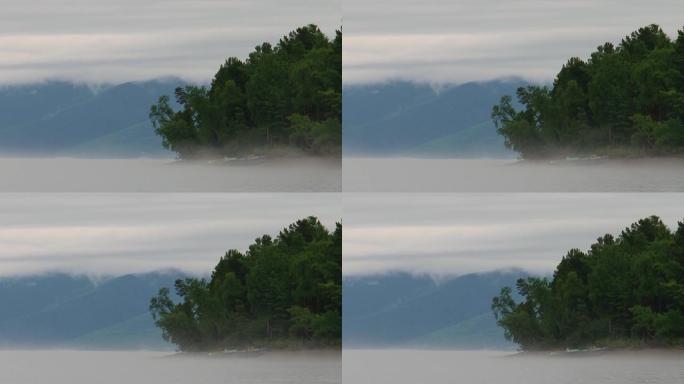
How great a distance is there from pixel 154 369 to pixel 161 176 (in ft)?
4.93

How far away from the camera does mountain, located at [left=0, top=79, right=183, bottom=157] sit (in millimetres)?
10789

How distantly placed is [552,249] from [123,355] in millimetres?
3450

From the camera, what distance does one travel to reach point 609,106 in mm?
11008

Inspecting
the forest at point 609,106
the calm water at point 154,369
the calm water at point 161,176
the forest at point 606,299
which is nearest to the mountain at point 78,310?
the calm water at point 154,369

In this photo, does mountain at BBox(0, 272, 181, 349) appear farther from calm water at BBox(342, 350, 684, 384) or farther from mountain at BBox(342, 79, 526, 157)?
mountain at BBox(342, 79, 526, 157)

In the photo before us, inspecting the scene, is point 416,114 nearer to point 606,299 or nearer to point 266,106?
point 266,106

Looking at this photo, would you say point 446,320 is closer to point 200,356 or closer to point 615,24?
point 200,356

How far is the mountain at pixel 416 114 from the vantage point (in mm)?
10852

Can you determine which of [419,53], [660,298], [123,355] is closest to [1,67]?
[123,355]

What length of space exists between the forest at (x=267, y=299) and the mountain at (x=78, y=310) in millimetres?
154

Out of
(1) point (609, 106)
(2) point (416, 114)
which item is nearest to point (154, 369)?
(2) point (416, 114)

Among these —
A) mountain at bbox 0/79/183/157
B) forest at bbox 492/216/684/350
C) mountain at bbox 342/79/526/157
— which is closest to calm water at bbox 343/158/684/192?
mountain at bbox 342/79/526/157

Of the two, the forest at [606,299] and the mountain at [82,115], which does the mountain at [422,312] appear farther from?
→ the mountain at [82,115]

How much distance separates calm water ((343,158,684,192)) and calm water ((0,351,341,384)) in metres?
1.44
